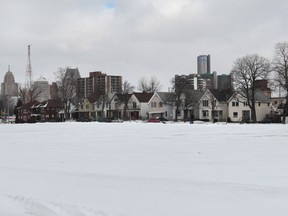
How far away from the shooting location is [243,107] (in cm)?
9756

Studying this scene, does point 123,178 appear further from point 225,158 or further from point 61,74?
point 61,74

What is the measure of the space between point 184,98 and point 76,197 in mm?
94102

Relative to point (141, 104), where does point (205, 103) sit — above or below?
below

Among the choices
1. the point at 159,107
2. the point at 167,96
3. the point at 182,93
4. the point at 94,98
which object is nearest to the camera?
the point at 182,93

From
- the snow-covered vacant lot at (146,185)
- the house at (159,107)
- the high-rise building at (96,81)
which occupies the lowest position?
the snow-covered vacant lot at (146,185)

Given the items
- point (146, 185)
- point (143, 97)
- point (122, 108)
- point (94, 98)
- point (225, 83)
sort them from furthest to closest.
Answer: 1. point (94, 98)
2. point (122, 108)
3. point (225, 83)
4. point (143, 97)
5. point (146, 185)

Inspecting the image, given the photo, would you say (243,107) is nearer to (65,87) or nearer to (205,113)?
(205,113)

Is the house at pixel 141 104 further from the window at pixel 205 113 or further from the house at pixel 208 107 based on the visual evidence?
the window at pixel 205 113

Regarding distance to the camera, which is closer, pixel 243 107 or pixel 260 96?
pixel 243 107

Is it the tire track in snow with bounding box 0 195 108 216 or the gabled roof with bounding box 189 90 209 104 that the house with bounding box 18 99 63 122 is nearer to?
the gabled roof with bounding box 189 90 209 104

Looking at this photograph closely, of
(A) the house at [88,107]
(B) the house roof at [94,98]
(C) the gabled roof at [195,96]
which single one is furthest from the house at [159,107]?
(A) the house at [88,107]

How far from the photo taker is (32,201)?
917 cm

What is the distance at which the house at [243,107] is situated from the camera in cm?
9681

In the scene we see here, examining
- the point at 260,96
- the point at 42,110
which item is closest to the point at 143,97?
the point at 260,96
